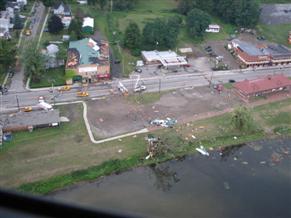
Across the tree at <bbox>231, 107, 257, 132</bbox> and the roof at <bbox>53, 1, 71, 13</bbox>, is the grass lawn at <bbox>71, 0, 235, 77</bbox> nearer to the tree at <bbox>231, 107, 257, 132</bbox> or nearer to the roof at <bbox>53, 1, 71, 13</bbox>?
the roof at <bbox>53, 1, 71, 13</bbox>

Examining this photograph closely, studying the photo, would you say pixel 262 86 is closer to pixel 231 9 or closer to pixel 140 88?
pixel 140 88

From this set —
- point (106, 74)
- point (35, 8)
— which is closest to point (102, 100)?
point (106, 74)

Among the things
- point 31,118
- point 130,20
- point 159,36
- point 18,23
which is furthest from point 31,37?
point 31,118

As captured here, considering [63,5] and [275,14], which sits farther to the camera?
[275,14]

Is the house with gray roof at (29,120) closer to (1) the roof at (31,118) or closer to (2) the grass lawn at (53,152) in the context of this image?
(1) the roof at (31,118)

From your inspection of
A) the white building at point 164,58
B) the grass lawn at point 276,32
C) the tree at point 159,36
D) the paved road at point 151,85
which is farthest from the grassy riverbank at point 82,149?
the grass lawn at point 276,32

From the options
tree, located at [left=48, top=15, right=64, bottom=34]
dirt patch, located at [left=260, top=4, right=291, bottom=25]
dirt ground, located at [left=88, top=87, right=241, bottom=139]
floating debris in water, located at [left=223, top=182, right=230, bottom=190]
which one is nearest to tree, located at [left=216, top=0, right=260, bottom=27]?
dirt patch, located at [left=260, top=4, right=291, bottom=25]
